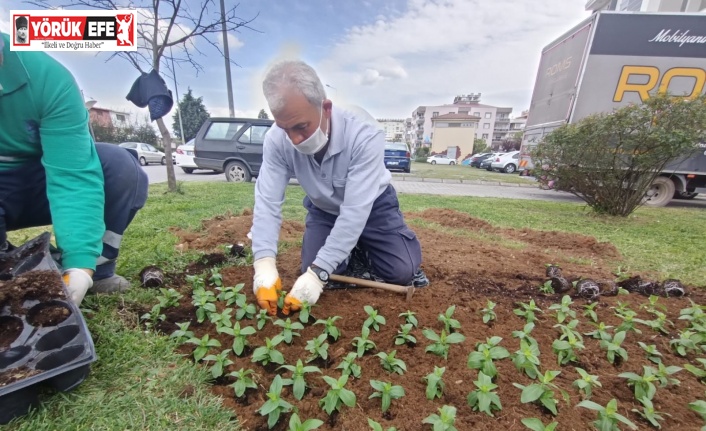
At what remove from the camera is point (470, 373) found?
1299 mm

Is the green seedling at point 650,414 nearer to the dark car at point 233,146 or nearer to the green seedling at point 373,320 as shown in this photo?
the green seedling at point 373,320

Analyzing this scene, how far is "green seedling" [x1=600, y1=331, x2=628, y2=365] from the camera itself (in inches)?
54.7

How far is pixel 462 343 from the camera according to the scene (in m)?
1.47

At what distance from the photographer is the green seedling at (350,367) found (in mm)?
1275

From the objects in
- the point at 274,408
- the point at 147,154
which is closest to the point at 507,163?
the point at 147,154

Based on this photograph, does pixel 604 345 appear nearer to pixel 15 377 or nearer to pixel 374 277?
pixel 374 277

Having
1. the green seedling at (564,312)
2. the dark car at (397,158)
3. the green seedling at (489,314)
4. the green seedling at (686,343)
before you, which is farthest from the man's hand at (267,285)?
the dark car at (397,158)

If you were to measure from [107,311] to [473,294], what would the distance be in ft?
6.59

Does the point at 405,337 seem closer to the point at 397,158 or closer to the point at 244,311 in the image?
the point at 244,311

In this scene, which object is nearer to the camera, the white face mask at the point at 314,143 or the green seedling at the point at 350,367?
the green seedling at the point at 350,367

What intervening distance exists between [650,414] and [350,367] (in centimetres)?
100

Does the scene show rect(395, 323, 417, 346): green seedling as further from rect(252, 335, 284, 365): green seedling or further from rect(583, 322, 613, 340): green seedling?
rect(583, 322, 613, 340): green seedling

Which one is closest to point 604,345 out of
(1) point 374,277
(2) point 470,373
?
(2) point 470,373

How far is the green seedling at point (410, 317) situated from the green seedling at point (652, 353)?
0.96 m
